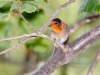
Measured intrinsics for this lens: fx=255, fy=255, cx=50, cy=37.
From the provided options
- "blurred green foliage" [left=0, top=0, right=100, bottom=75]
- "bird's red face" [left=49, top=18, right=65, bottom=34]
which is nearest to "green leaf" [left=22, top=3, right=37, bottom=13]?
"blurred green foliage" [left=0, top=0, right=100, bottom=75]

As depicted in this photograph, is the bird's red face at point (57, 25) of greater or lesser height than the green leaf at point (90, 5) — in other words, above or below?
above

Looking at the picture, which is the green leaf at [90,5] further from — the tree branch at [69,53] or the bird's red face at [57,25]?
the bird's red face at [57,25]

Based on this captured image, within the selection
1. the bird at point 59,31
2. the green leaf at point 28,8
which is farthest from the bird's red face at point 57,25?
the green leaf at point 28,8

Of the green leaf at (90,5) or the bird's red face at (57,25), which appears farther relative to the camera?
the bird's red face at (57,25)

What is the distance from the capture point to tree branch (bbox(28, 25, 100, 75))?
3.15ft

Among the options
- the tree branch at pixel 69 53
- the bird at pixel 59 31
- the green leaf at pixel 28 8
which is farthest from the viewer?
the bird at pixel 59 31

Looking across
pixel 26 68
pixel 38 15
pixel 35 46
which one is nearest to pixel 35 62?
pixel 26 68

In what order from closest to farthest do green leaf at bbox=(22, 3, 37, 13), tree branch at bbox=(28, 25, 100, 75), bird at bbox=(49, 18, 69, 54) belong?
green leaf at bbox=(22, 3, 37, 13)
tree branch at bbox=(28, 25, 100, 75)
bird at bbox=(49, 18, 69, 54)

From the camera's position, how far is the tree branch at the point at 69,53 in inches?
37.8

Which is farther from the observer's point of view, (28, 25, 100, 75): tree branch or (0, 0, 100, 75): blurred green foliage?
(0, 0, 100, 75): blurred green foliage

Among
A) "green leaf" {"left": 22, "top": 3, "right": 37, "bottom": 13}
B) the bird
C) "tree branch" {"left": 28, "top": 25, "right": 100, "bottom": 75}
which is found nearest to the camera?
"green leaf" {"left": 22, "top": 3, "right": 37, "bottom": 13}

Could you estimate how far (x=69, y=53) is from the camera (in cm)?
102

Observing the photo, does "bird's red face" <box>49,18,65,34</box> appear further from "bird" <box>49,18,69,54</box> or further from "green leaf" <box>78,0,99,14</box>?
"green leaf" <box>78,0,99,14</box>

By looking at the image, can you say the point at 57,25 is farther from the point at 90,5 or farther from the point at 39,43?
the point at 90,5
